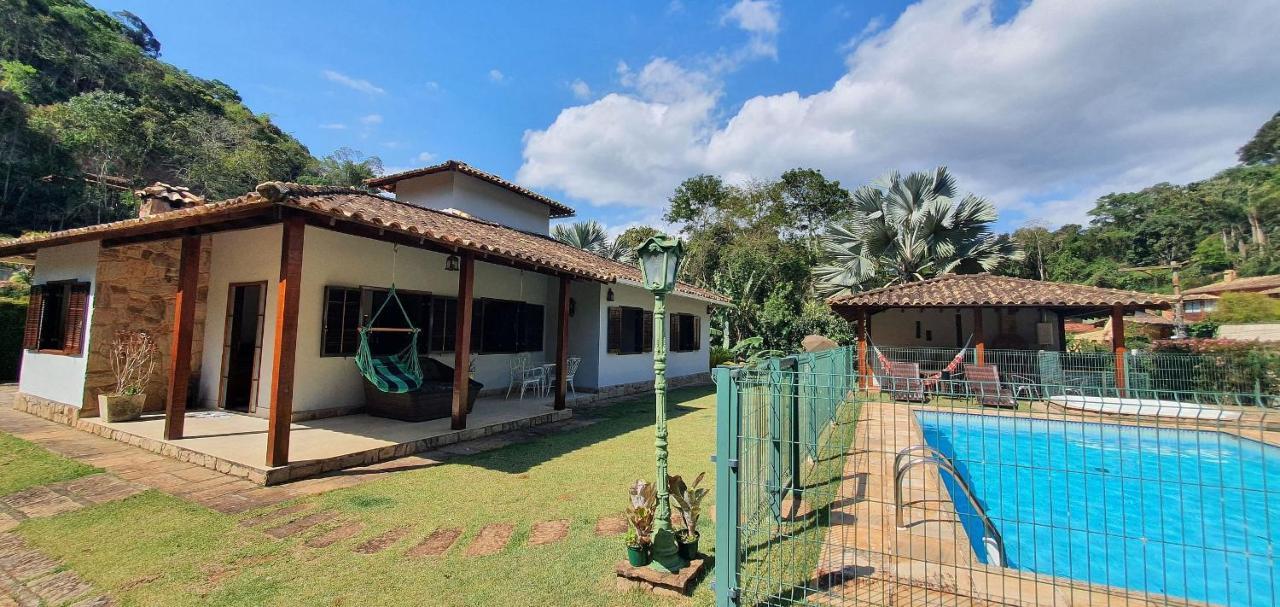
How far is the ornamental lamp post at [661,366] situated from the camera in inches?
134

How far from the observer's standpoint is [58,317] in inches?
334

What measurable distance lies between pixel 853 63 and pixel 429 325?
12716 mm

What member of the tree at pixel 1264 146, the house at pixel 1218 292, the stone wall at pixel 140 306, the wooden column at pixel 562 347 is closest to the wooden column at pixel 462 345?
the wooden column at pixel 562 347

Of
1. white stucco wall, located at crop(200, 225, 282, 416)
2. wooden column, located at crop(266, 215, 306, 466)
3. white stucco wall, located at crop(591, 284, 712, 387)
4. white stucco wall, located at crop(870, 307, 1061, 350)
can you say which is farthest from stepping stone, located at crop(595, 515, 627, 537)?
white stucco wall, located at crop(870, 307, 1061, 350)

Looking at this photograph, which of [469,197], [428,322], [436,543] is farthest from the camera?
[469,197]

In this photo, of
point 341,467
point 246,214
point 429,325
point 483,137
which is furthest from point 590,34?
point 341,467

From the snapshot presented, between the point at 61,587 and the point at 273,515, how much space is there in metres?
1.29

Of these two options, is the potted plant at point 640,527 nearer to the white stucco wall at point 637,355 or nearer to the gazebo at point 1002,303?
the white stucco wall at point 637,355

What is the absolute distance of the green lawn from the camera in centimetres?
323

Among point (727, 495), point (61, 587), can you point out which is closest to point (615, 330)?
point (727, 495)

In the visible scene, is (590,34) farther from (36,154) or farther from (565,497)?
(36,154)

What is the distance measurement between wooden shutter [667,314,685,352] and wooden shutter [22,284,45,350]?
12.7 m

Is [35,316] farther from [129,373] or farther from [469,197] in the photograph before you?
[469,197]

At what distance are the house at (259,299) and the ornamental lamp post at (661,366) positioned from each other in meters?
3.61
